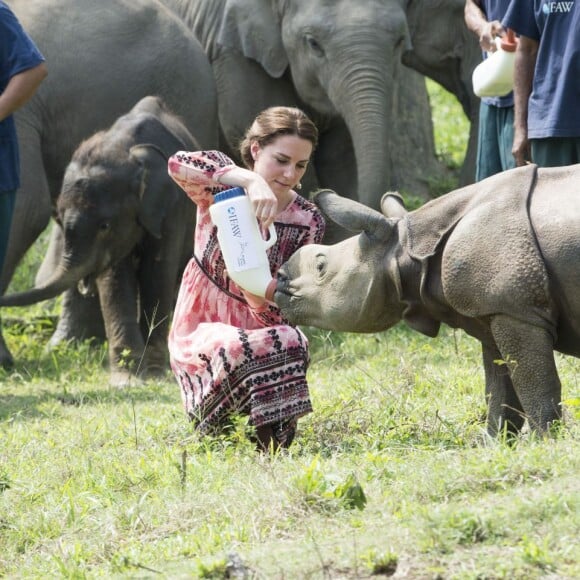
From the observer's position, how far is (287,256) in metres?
6.12

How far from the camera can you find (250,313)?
613 cm

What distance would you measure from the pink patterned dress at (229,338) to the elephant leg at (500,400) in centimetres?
72

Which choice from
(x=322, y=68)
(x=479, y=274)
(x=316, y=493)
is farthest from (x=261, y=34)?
(x=316, y=493)

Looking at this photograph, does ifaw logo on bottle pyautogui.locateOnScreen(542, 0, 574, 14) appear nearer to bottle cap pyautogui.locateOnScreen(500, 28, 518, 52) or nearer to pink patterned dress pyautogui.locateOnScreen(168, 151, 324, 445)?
bottle cap pyautogui.locateOnScreen(500, 28, 518, 52)

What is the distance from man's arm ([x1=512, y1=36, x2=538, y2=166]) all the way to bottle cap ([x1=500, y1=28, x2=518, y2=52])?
11.1 inches

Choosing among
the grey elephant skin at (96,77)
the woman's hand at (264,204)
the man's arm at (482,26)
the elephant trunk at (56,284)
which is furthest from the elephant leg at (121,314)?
the woman's hand at (264,204)

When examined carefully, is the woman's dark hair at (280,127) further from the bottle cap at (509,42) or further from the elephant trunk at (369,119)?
the elephant trunk at (369,119)

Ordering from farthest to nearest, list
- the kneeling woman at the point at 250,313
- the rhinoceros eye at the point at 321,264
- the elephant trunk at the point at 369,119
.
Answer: the elephant trunk at the point at 369,119
the kneeling woman at the point at 250,313
the rhinoceros eye at the point at 321,264

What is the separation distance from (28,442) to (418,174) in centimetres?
736

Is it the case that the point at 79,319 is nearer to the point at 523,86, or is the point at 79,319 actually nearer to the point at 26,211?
the point at 26,211

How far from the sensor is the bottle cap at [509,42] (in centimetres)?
707

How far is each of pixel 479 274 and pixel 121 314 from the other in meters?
4.30

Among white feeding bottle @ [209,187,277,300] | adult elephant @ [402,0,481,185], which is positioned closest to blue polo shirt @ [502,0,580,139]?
white feeding bottle @ [209,187,277,300]

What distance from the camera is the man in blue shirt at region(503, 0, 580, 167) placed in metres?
6.46
